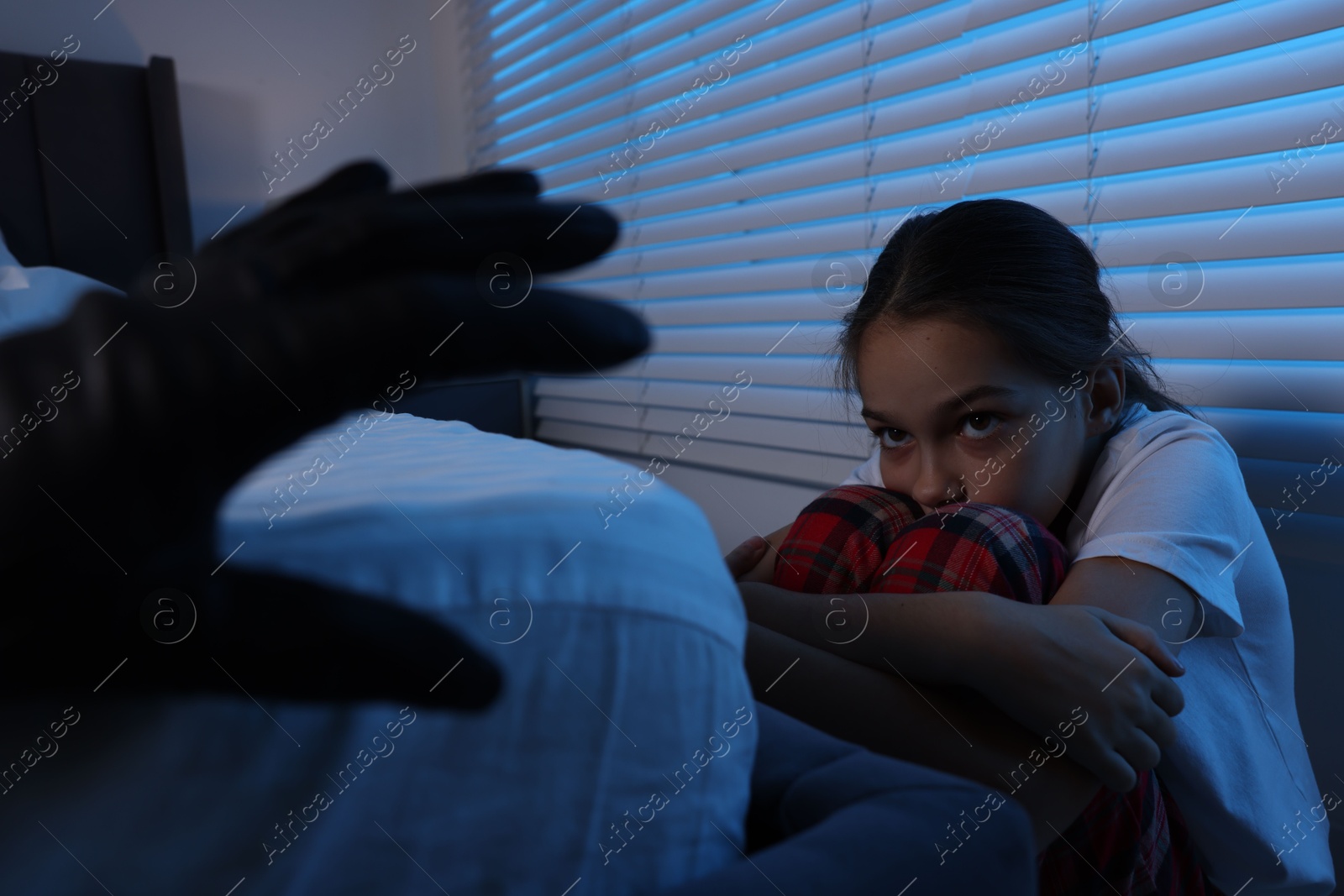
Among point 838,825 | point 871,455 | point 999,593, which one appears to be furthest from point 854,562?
point 871,455

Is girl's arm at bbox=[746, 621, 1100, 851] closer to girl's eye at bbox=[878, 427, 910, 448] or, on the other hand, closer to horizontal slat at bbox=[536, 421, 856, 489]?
horizontal slat at bbox=[536, 421, 856, 489]

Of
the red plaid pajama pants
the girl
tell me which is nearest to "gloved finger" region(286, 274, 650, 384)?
the girl

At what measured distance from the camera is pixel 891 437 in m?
0.62

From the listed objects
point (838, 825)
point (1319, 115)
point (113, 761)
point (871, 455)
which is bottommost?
point (871, 455)

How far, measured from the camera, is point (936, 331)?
566mm

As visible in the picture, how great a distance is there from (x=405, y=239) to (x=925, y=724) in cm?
24

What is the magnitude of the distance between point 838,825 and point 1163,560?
34cm

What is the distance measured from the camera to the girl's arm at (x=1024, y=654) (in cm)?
30

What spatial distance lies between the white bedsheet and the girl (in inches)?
2.3

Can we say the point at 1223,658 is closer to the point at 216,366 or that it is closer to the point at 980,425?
the point at 980,425

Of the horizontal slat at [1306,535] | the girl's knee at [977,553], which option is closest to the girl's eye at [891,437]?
the girl's knee at [977,553]

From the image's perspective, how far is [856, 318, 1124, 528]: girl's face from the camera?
56 cm

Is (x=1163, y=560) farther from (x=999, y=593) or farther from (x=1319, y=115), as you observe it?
(x=1319, y=115)

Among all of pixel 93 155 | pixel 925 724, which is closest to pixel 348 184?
pixel 925 724
